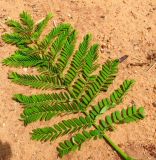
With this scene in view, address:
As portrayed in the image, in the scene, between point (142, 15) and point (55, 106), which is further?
point (142, 15)

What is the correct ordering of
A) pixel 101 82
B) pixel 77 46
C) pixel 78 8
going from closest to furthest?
pixel 101 82 < pixel 77 46 < pixel 78 8

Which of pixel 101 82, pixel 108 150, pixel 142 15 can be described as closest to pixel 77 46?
pixel 101 82

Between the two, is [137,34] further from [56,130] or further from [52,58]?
[56,130]

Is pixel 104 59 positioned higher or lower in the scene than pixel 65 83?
higher
